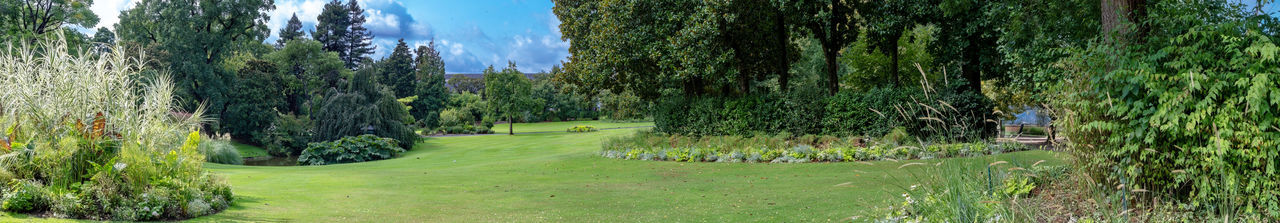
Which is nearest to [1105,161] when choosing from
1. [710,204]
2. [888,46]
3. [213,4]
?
[710,204]

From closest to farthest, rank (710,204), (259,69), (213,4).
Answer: (710,204), (213,4), (259,69)

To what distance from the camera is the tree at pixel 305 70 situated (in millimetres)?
44031

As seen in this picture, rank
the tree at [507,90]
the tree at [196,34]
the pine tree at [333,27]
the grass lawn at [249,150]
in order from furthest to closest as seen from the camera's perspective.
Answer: the pine tree at [333,27] → the tree at [507,90] → the grass lawn at [249,150] → the tree at [196,34]

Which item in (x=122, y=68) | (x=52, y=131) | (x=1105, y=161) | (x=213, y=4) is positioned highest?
(x=213, y=4)

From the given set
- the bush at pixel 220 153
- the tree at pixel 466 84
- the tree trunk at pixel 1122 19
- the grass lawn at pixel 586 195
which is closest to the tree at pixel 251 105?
the bush at pixel 220 153

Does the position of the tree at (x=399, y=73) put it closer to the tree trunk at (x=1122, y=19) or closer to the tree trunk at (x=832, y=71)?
the tree trunk at (x=832, y=71)

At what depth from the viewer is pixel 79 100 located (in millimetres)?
6695

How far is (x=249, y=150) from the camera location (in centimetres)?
3262

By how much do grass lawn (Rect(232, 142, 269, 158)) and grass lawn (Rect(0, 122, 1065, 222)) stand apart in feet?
73.1

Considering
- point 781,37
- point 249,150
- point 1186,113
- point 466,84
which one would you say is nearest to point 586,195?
point 1186,113

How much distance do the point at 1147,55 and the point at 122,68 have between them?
917 centimetres

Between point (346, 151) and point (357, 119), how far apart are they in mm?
6354

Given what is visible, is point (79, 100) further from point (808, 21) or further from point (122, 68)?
point (808, 21)

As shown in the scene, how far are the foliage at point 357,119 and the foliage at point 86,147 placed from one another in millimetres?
22398
